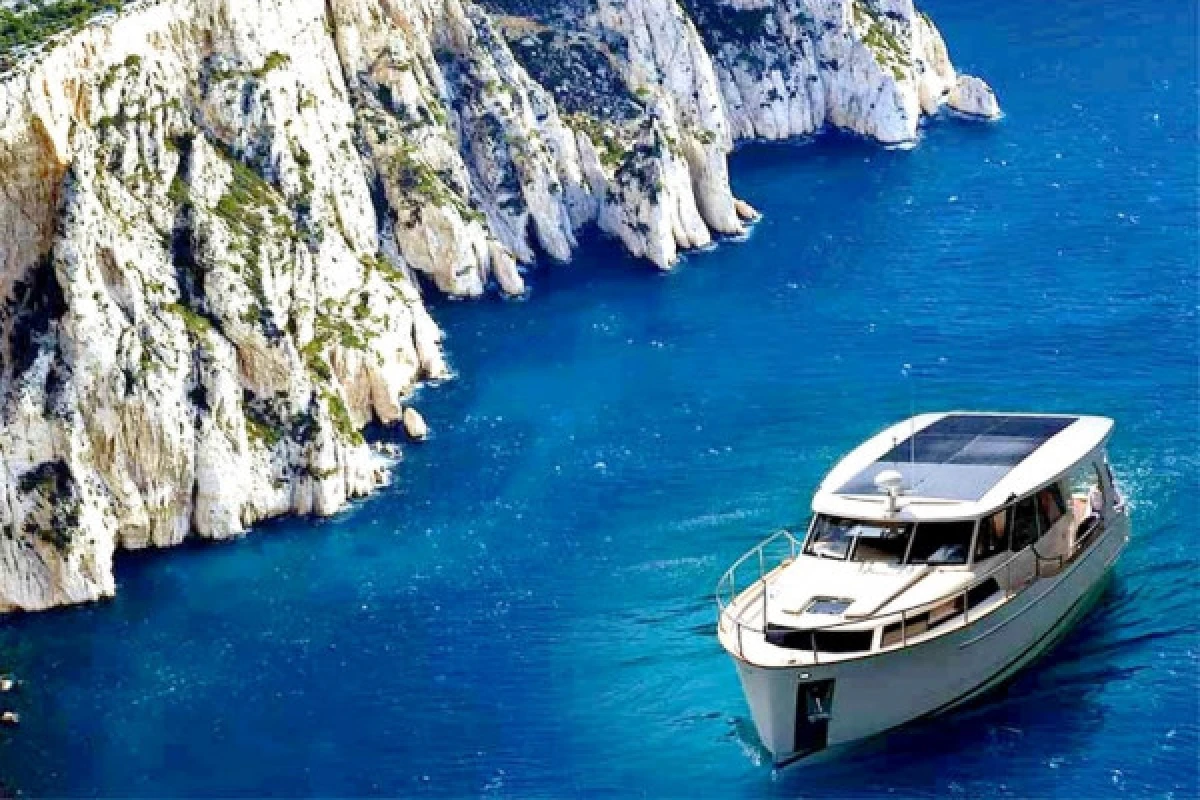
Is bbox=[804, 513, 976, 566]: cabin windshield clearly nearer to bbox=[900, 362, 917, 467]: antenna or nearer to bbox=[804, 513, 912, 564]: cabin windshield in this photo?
bbox=[804, 513, 912, 564]: cabin windshield

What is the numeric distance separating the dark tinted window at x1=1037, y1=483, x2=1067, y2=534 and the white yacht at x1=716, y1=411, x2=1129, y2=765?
0.25ft

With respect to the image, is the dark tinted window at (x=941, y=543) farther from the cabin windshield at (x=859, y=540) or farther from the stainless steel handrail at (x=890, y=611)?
the stainless steel handrail at (x=890, y=611)

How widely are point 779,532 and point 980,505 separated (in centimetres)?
1098

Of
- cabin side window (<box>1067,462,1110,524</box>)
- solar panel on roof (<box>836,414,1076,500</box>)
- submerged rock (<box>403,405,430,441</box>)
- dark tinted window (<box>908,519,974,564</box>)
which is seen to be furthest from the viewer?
submerged rock (<box>403,405,430,441</box>)

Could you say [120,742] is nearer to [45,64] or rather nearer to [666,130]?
[45,64]

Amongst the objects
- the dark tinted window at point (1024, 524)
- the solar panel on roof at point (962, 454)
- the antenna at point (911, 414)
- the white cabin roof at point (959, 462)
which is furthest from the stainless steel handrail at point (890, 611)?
the antenna at point (911, 414)

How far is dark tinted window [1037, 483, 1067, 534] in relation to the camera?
315 feet

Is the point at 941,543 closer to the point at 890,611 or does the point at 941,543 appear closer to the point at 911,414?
the point at 890,611

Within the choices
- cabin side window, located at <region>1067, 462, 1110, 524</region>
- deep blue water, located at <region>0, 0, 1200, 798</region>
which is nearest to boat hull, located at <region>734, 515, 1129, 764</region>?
deep blue water, located at <region>0, 0, 1200, 798</region>

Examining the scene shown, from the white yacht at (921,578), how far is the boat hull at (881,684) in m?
0.05

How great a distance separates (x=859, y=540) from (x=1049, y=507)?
813cm

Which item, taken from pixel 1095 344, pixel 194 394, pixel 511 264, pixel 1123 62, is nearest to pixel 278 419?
pixel 194 394

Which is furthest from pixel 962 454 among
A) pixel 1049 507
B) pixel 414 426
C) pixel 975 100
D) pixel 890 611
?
pixel 975 100

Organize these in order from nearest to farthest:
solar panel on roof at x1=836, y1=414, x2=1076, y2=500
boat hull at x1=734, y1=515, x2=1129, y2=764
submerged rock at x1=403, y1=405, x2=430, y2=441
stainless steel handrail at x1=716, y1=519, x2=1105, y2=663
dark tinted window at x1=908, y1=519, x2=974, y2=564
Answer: boat hull at x1=734, y1=515, x2=1129, y2=764
stainless steel handrail at x1=716, y1=519, x2=1105, y2=663
dark tinted window at x1=908, y1=519, x2=974, y2=564
solar panel on roof at x1=836, y1=414, x2=1076, y2=500
submerged rock at x1=403, y1=405, x2=430, y2=441
